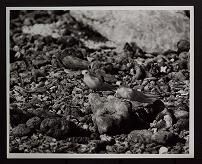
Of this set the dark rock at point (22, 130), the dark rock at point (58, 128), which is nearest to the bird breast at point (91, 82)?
the dark rock at point (58, 128)

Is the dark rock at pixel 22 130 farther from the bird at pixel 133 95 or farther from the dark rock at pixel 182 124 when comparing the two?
the dark rock at pixel 182 124

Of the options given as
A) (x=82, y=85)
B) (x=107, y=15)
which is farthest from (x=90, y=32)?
(x=82, y=85)

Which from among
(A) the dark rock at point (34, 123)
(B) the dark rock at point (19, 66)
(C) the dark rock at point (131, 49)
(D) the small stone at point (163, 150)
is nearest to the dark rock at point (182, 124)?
(D) the small stone at point (163, 150)

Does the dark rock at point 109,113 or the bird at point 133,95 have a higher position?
the bird at point 133,95

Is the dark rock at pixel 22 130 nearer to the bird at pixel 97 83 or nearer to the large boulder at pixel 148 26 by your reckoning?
the bird at pixel 97 83

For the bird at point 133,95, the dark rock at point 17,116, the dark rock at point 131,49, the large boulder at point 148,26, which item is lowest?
the dark rock at point 17,116
